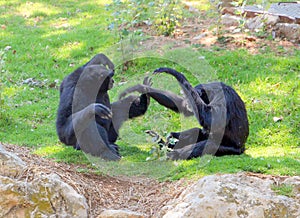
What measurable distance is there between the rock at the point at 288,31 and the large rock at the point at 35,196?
7.79 m

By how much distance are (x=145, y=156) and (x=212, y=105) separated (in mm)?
1296

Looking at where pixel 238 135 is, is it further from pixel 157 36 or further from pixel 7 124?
pixel 157 36

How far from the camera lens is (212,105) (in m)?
8.14

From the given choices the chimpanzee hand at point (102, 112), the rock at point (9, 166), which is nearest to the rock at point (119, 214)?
the rock at point (9, 166)

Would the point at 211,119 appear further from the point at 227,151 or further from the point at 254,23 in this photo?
the point at 254,23

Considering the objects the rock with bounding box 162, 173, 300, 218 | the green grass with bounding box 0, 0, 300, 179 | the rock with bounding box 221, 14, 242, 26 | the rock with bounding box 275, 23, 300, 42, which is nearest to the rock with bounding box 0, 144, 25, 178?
the green grass with bounding box 0, 0, 300, 179

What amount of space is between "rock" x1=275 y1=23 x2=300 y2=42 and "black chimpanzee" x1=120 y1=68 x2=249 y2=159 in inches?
171

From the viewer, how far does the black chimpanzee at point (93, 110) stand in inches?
308

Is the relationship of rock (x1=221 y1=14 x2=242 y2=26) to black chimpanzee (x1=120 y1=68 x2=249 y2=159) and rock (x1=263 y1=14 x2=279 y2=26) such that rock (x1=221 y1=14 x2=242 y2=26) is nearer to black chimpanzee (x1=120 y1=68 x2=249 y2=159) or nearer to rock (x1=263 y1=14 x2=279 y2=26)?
rock (x1=263 y1=14 x2=279 y2=26)

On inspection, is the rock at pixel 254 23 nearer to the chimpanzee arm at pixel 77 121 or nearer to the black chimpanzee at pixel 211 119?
the black chimpanzee at pixel 211 119

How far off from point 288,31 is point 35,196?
8.19 metres

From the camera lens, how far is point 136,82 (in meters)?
10.3

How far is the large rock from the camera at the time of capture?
5.54m

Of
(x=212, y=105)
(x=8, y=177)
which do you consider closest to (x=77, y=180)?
(x=8, y=177)
